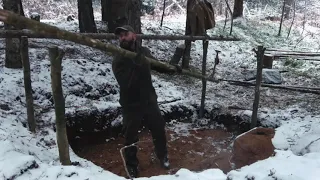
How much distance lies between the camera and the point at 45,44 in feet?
31.4

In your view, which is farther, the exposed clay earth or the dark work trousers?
the exposed clay earth

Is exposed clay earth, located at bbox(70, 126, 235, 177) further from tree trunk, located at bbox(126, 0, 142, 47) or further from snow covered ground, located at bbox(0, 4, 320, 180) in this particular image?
tree trunk, located at bbox(126, 0, 142, 47)

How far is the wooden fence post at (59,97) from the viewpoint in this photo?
151 inches

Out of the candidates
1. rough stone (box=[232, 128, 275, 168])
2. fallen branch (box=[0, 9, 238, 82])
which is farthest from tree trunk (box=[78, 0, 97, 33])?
fallen branch (box=[0, 9, 238, 82])

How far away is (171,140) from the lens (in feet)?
23.1

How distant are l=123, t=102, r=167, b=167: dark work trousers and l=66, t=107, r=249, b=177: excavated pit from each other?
49 cm

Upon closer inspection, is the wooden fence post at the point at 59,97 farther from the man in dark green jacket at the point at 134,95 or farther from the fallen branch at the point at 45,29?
the fallen branch at the point at 45,29

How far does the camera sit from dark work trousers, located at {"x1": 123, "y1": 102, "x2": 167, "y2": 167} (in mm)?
5043

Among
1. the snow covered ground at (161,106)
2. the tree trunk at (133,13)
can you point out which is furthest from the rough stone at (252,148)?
the tree trunk at (133,13)

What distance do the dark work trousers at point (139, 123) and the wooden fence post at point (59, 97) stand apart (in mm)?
1167

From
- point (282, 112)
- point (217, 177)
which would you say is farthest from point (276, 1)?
point (217, 177)

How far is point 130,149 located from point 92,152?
5.25 ft

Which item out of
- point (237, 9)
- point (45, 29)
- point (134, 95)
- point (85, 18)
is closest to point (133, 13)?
point (85, 18)

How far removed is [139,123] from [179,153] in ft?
5.39
